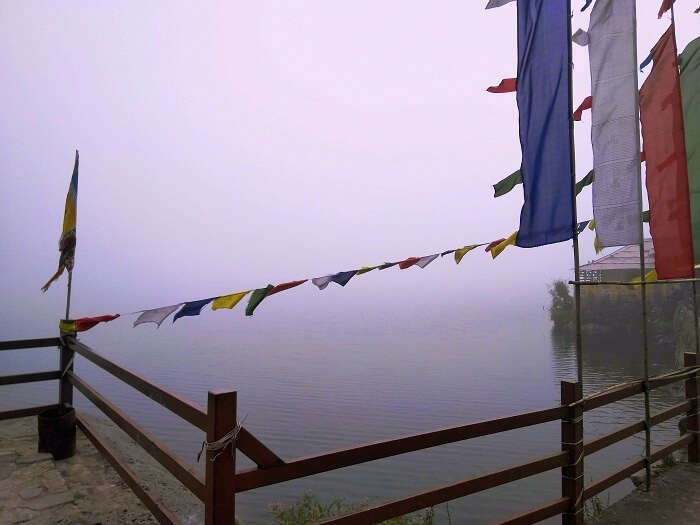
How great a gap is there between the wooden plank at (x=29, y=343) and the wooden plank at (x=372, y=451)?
4.20m

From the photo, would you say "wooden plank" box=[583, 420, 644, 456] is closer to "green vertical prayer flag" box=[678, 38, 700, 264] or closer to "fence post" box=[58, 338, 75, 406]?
"green vertical prayer flag" box=[678, 38, 700, 264]

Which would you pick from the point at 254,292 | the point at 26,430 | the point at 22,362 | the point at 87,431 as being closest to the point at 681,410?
the point at 254,292

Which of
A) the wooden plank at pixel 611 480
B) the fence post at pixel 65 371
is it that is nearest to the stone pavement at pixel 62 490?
the fence post at pixel 65 371

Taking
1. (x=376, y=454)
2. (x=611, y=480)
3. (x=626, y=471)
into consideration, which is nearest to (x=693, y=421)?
(x=626, y=471)

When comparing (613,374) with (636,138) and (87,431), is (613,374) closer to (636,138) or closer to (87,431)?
(636,138)

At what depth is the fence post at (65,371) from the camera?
5213mm

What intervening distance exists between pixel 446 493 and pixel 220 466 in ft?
4.85

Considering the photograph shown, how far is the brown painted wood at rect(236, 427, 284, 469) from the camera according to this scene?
2.12 m

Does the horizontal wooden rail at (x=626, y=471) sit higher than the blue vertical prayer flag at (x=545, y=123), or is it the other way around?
the blue vertical prayer flag at (x=545, y=123)

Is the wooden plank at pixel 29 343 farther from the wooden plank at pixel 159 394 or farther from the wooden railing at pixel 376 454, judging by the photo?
the wooden plank at pixel 159 394

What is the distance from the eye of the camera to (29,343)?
Answer: 17.7 ft

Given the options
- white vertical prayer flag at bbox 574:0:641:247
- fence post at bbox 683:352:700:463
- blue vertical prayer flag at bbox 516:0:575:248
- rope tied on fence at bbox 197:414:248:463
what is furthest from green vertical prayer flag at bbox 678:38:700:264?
rope tied on fence at bbox 197:414:248:463

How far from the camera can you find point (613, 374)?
29.7 meters

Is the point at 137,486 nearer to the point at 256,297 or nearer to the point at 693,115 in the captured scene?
the point at 256,297
